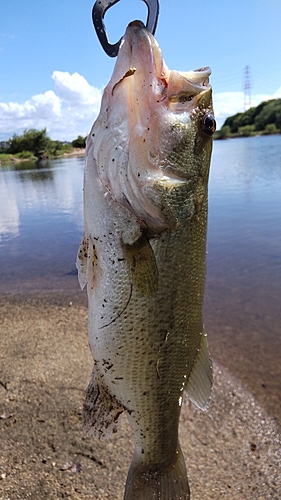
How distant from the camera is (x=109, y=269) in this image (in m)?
2.12

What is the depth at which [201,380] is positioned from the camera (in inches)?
96.2

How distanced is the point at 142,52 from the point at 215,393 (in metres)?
4.77

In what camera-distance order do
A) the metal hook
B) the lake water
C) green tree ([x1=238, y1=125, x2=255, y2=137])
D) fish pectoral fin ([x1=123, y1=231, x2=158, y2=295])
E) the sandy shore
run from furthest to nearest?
green tree ([x1=238, y1=125, x2=255, y2=137]), the lake water, the sandy shore, fish pectoral fin ([x1=123, y1=231, x2=158, y2=295]), the metal hook

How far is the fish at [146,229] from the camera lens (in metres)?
2.03

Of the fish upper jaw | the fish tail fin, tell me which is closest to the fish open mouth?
the fish upper jaw

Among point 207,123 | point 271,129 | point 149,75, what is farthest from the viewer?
point 271,129

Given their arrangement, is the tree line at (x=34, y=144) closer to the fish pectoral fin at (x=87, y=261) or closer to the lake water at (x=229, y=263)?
the lake water at (x=229, y=263)

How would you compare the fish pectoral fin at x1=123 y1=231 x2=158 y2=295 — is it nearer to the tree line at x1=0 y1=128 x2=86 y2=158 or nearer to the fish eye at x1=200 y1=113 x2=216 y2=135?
the fish eye at x1=200 y1=113 x2=216 y2=135

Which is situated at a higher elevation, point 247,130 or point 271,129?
point 247,130

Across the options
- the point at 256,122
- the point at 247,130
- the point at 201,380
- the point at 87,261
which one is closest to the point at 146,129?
the point at 87,261

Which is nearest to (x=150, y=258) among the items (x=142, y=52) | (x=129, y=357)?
(x=129, y=357)

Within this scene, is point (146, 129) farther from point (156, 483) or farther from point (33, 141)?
point (33, 141)

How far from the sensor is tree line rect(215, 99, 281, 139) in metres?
97.6

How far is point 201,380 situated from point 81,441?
2533 millimetres
